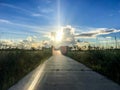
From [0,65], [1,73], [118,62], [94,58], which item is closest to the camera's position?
[1,73]

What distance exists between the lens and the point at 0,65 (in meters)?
16.0

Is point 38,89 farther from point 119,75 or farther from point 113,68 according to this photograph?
point 113,68

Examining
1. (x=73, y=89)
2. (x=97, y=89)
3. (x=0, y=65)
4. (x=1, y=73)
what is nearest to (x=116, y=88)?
(x=97, y=89)

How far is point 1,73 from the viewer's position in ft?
46.4

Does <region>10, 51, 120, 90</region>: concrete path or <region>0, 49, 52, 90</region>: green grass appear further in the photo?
<region>0, 49, 52, 90</region>: green grass

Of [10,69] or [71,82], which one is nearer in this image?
[71,82]

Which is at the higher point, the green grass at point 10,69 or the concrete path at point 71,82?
the green grass at point 10,69

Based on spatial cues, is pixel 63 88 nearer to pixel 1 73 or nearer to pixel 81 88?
pixel 81 88

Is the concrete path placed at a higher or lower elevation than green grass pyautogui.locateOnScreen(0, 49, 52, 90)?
lower

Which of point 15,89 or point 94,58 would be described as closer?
point 15,89

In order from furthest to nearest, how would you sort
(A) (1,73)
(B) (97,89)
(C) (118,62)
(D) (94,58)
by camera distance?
1. (D) (94,58)
2. (C) (118,62)
3. (A) (1,73)
4. (B) (97,89)

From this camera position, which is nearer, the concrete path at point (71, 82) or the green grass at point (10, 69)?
the concrete path at point (71, 82)

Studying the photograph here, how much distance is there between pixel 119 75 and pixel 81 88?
5.46 m

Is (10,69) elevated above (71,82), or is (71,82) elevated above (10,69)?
(10,69)
